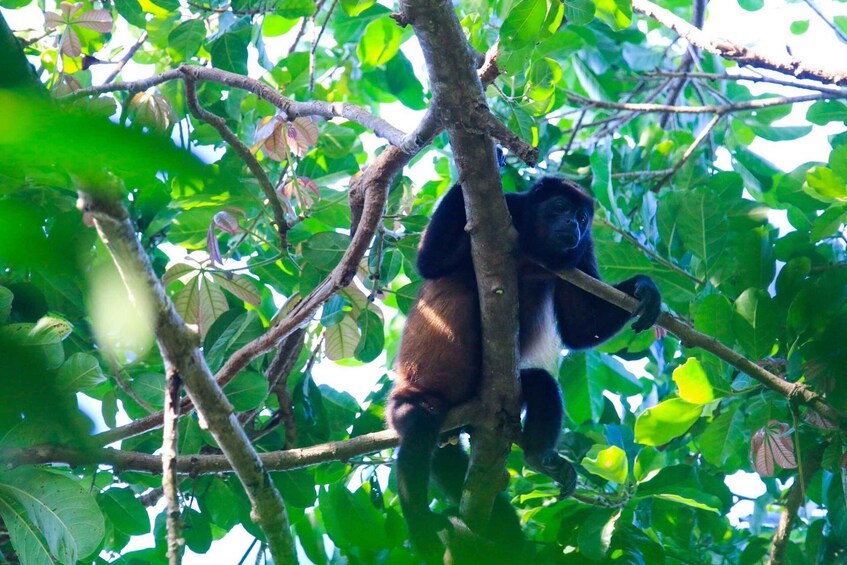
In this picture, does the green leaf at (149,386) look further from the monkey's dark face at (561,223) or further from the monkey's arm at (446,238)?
the monkey's dark face at (561,223)

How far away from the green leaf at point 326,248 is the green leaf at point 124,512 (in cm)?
144

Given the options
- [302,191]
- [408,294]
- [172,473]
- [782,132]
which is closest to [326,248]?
[302,191]

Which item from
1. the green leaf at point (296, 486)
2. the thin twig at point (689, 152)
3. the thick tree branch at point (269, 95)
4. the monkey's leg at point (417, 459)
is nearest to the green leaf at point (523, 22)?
the thick tree branch at point (269, 95)

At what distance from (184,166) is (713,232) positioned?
401 centimetres

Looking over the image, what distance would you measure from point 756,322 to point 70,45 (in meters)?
3.61

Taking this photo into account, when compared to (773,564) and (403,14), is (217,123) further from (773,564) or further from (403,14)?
(773,564)

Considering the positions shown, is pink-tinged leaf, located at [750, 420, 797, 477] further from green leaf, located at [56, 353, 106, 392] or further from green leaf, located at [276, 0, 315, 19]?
green leaf, located at [276, 0, 315, 19]

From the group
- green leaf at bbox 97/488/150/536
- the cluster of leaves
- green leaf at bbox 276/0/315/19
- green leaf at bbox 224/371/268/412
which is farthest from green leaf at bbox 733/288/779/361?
green leaf at bbox 97/488/150/536

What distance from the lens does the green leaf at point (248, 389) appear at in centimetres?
361

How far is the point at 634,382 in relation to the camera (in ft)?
17.1

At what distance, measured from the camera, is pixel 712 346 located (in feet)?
9.72

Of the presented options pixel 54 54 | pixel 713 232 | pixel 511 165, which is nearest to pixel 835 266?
pixel 713 232

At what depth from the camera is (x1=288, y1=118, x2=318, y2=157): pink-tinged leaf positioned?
4.05m

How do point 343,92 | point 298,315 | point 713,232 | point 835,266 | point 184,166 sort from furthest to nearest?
point 343,92
point 713,232
point 835,266
point 298,315
point 184,166
